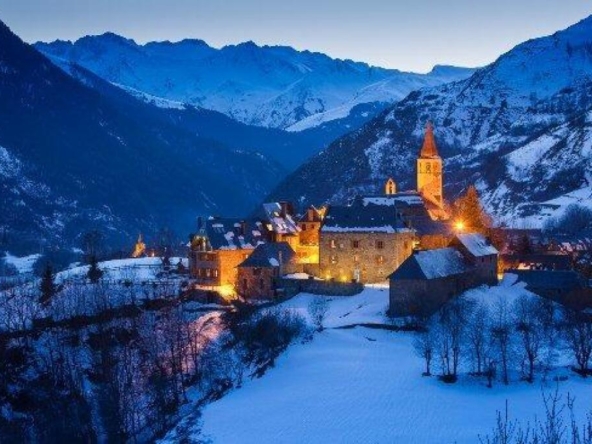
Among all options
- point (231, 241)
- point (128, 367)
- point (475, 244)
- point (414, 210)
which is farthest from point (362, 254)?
point (128, 367)

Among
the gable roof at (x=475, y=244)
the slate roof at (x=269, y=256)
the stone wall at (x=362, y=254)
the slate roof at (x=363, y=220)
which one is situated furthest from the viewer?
the slate roof at (x=363, y=220)

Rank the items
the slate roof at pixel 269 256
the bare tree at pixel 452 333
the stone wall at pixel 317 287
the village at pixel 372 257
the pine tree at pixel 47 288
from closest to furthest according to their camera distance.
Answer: the bare tree at pixel 452 333 → the village at pixel 372 257 → the stone wall at pixel 317 287 → the slate roof at pixel 269 256 → the pine tree at pixel 47 288

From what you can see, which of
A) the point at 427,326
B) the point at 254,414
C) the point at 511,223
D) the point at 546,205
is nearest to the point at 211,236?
the point at 427,326

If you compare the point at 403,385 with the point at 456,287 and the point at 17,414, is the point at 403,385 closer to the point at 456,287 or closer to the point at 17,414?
the point at 456,287

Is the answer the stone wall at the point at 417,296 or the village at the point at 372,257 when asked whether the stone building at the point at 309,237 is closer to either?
the village at the point at 372,257

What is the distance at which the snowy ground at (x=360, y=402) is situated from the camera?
49219mm

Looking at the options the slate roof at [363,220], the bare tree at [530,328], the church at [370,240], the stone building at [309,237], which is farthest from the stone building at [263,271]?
the bare tree at [530,328]

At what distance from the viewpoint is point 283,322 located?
2753 inches

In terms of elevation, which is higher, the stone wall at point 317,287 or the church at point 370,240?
the church at point 370,240

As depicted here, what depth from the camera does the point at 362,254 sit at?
299 ft

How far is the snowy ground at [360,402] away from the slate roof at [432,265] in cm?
757

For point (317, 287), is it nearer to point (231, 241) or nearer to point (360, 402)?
point (231, 241)

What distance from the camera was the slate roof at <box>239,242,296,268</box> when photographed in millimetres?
87188

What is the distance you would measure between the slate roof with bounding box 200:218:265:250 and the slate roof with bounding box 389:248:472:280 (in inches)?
1062
